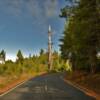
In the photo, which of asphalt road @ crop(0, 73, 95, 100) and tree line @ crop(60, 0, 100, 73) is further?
tree line @ crop(60, 0, 100, 73)

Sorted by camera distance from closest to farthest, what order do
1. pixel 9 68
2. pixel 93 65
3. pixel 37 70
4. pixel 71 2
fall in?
pixel 71 2, pixel 93 65, pixel 9 68, pixel 37 70

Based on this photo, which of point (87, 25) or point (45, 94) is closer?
point (45, 94)

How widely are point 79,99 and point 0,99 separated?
5.11 meters

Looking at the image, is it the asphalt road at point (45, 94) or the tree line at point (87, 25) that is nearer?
the asphalt road at point (45, 94)

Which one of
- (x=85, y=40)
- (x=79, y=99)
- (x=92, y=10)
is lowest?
(x=79, y=99)


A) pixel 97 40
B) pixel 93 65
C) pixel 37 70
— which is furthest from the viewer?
pixel 37 70

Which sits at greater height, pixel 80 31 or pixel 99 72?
pixel 80 31

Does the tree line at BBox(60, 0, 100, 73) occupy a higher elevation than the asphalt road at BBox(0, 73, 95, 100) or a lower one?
higher

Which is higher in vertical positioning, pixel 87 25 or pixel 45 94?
pixel 87 25

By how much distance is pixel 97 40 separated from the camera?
34125mm

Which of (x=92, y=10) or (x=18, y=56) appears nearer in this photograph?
(x=92, y=10)

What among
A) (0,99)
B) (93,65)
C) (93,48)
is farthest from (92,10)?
(0,99)

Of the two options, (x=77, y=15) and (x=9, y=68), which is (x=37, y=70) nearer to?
(x=9, y=68)

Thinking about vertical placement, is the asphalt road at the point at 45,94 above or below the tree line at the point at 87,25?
below
